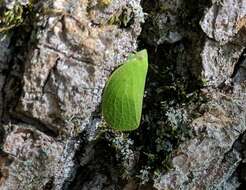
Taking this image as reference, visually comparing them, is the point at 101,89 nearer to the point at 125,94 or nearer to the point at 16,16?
the point at 125,94

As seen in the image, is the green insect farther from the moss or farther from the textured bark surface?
the moss

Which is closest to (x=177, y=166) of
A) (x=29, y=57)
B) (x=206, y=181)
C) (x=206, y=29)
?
(x=206, y=181)

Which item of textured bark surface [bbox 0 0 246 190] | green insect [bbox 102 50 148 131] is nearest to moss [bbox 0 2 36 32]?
textured bark surface [bbox 0 0 246 190]

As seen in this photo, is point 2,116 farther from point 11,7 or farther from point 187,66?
point 187,66

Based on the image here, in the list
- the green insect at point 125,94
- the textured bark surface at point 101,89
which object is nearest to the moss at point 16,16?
the textured bark surface at point 101,89

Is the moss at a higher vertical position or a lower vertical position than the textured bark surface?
higher
